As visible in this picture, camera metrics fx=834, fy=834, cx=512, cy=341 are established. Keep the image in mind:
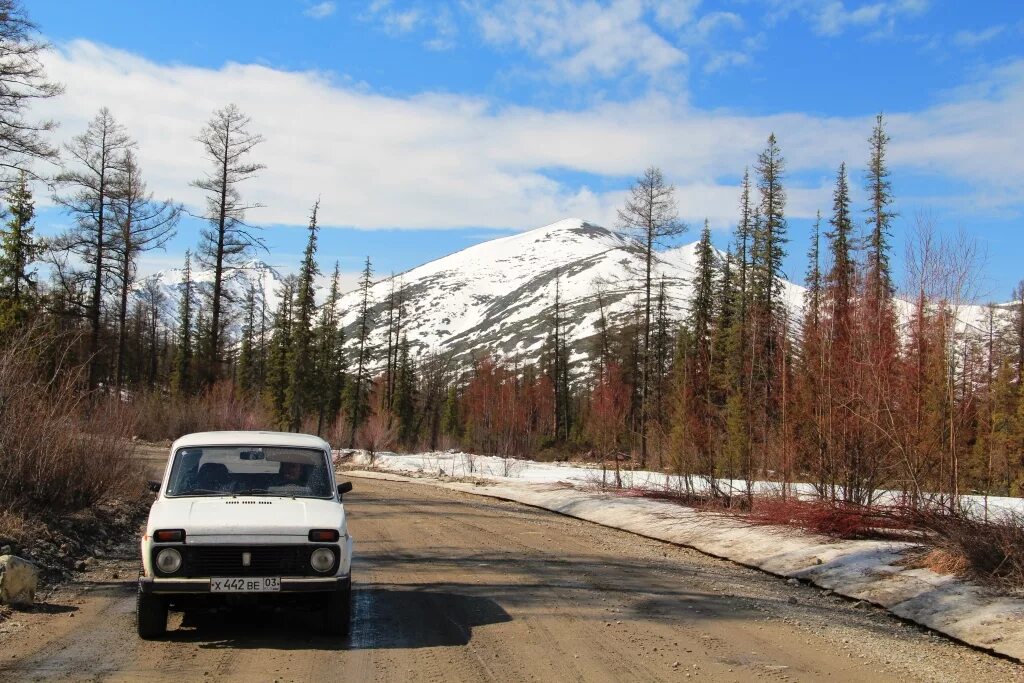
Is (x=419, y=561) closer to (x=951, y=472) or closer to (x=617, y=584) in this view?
(x=617, y=584)

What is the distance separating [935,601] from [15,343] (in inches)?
501

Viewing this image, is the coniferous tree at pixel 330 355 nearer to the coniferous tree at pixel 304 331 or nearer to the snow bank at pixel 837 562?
the coniferous tree at pixel 304 331

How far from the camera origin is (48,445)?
40.5ft

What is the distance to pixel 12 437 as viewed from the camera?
1178cm

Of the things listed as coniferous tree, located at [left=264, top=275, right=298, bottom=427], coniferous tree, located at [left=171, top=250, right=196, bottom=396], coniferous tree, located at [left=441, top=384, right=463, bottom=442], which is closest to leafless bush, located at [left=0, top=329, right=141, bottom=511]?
coniferous tree, located at [left=264, top=275, right=298, bottom=427]

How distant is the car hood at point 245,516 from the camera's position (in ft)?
23.5

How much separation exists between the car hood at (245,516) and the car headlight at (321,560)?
0.20 m

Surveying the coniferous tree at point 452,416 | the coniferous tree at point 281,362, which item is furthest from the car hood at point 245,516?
the coniferous tree at point 452,416

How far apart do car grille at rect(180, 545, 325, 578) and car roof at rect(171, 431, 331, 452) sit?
1706mm

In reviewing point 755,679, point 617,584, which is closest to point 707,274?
point 617,584

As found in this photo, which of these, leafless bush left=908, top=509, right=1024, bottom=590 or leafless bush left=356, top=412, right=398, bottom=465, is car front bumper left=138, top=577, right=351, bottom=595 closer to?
leafless bush left=908, top=509, right=1024, bottom=590

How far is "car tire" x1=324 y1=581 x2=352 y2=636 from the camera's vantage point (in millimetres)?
7371

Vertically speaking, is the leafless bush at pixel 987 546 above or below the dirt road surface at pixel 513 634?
above

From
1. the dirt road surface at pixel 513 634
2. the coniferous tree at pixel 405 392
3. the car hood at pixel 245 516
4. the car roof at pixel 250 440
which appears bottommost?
the dirt road surface at pixel 513 634
